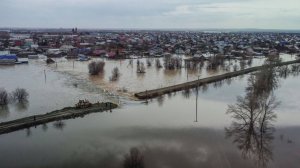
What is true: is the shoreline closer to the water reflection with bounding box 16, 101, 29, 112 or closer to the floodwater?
the floodwater

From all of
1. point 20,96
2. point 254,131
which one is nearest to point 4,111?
point 20,96

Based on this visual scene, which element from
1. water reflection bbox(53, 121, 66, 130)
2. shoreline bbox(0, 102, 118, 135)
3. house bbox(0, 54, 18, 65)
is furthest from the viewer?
house bbox(0, 54, 18, 65)

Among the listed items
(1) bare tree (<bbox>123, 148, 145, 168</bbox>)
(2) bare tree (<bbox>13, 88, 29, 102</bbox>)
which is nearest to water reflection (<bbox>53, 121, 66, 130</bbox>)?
(1) bare tree (<bbox>123, 148, 145, 168</bbox>)

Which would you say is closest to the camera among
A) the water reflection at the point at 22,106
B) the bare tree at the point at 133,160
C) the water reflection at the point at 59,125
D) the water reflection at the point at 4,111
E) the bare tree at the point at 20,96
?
the bare tree at the point at 133,160

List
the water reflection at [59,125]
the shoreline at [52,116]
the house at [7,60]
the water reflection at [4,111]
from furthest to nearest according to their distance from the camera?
the house at [7,60] → the water reflection at [4,111] → the water reflection at [59,125] → the shoreline at [52,116]

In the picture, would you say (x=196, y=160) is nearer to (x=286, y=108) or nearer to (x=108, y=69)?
(x=286, y=108)

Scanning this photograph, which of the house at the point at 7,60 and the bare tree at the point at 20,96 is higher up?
the house at the point at 7,60

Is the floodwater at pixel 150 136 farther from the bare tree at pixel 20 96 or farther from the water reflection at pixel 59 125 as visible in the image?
the bare tree at pixel 20 96

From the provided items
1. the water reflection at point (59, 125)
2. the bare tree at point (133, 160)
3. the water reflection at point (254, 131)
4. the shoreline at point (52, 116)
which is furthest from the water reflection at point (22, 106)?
the water reflection at point (254, 131)

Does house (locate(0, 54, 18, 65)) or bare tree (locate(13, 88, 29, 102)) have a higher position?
house (locate(0, 54, 18, 65))
